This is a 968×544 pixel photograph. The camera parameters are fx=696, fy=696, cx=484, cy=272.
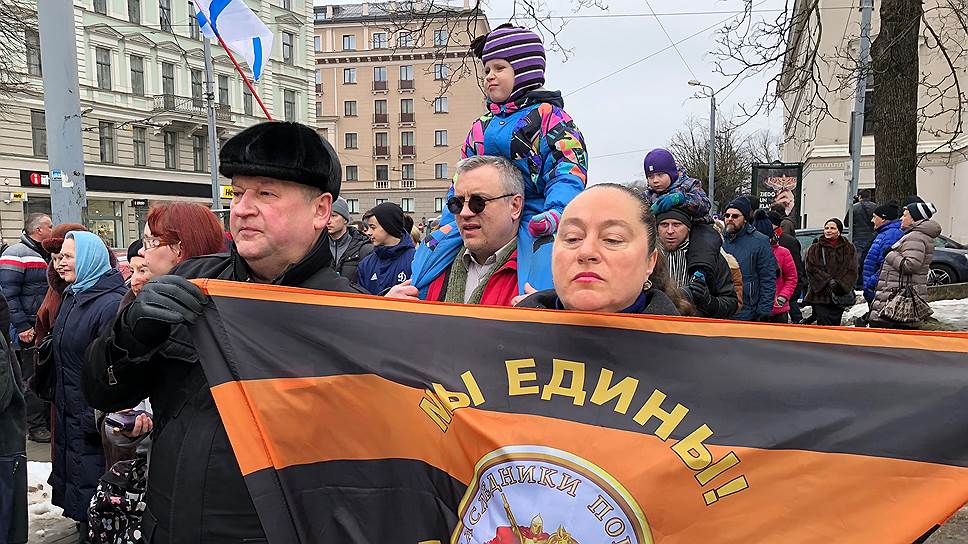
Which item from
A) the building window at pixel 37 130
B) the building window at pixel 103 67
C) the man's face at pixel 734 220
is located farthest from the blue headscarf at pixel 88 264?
the building window at pixel 103 67

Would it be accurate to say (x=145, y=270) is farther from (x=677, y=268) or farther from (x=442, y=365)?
(x=677, y=268)

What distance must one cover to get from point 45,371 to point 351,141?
232 ft

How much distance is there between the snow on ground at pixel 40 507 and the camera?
505cm

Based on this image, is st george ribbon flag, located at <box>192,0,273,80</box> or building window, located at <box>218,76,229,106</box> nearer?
st george ribbon flag, located at <box>192,0,273,80</box>

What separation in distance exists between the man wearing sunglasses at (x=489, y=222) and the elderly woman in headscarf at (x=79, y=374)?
105 inches

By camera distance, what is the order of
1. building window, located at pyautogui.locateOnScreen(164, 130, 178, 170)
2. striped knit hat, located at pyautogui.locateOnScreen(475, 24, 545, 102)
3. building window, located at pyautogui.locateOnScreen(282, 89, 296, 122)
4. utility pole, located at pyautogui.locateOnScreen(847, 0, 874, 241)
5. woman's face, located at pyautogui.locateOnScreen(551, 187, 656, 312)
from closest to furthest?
1. woman's face, located at pyautogui.locateOnScreen(551, 187, 656, 312)
2. striped knit hat, located at pyautogui.locateOnScreen(475, 24, 545, 102)
3. utility pole, located at pyautogui.locateOnScreen(847, 0, 874, 241)
4. building window, located at pyautogui.locateOnScreen(164, 130, 178, 170)
5. building window, located at pyautogui.locateOnScreen(282, 89, 296, 122)

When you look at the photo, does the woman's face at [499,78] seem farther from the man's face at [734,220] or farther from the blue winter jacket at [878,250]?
the blue winter jacket at [878,250]

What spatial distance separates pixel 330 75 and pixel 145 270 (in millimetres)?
73747

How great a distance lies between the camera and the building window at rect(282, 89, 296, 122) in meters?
41.7

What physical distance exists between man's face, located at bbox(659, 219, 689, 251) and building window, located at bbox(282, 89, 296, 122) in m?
39.8

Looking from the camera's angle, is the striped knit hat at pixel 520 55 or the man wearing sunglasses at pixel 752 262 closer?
the striped knit hat at pixel 520 55

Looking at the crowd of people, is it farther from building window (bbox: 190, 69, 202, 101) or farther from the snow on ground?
building window (bbox: 190, 69, 202, 101)

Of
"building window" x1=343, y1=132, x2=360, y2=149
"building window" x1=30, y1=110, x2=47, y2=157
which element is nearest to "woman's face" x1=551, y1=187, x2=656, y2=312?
"building window" x1=30, y1=110, x2=47, y2=157

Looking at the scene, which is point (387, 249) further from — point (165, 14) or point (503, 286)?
point (165, 14)
